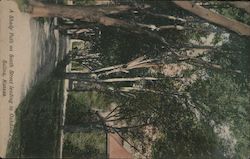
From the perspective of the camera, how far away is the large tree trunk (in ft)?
11.5

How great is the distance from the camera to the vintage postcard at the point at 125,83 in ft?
11.9

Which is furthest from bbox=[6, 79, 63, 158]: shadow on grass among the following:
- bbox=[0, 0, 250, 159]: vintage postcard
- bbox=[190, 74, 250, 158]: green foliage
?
bbox=[190, 74, 250, 158]: green foliage

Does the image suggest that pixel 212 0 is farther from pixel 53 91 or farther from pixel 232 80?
pixel 53 91

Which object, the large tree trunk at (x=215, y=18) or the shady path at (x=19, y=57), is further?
the shady path at (x=19, y=57)

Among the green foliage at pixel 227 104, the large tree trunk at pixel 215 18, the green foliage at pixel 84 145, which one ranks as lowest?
the green foliage at pixel 84 145

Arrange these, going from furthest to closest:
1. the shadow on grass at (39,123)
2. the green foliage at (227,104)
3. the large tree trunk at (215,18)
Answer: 1. the green foliage at (227,104)
2. the shadow on grass at (39,123)
3. the large tree trunk at (215,18)

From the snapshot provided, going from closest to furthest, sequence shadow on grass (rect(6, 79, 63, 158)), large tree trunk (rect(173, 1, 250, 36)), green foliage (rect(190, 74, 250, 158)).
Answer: large tree trunk (rect(173, 1, 250, 36)), shadow on grass (rect(6, 79, 63, 158)), green foliage (rect(190, 74, 250, 158))

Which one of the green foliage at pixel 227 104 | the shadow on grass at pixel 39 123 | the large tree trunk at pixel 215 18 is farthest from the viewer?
the green foliage at pixel 227 104

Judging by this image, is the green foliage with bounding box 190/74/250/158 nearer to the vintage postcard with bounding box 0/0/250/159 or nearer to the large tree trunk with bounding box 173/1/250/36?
the vintage postcard with bounding box 0/0/250/159

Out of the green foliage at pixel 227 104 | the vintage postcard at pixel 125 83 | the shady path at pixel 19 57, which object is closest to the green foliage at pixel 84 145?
the vintage postcard at pixel 125 83

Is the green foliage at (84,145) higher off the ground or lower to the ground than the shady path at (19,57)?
lower

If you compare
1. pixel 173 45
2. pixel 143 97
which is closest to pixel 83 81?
pixel 143 97

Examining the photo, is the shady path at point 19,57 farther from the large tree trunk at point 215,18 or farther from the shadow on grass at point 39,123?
the large tree trunk at point 215,18

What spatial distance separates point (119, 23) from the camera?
3.60 metres
